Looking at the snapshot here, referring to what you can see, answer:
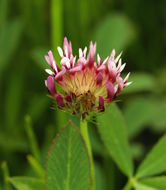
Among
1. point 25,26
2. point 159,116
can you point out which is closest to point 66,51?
point 159,116

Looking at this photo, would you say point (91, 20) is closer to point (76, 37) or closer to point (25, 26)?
point (76, 37)

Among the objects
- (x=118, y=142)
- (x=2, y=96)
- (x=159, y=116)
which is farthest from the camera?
(x=2, y=96)

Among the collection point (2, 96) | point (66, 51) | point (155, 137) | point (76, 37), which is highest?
point (76, 37)

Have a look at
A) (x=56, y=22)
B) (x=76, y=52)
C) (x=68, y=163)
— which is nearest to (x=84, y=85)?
(x=68, y=163)

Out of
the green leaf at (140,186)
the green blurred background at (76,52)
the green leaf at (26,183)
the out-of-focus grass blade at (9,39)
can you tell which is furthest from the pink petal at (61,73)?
the out-of-focus grass blade at (9,39)

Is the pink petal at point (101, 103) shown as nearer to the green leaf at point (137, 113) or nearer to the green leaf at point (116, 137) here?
the green leaf at point (116, 137)

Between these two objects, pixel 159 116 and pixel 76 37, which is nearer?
pixel 159 116

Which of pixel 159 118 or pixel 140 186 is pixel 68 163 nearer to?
pixel 140 186

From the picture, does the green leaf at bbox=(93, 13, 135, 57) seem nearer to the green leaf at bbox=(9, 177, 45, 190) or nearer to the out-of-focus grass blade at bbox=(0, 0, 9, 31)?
the out-of-focus grass blade at bbox=(0, 0, 9, 31)
